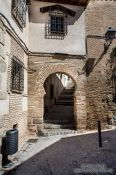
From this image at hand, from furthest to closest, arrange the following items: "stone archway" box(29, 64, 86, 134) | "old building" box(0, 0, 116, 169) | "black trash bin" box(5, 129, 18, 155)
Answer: "old building" box(0, 0, 116, 169)
"stone archway" box(29, 64, 86, 134)
"black trash bin" box(5, 129, 18, 155)

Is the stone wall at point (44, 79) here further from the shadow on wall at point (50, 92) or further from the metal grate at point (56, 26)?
the shadow on wall at point (50, 92)

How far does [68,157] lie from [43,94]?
12.3 ft

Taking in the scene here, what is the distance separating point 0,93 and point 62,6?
6.08 metres

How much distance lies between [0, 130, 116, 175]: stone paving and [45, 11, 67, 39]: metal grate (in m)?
4.58

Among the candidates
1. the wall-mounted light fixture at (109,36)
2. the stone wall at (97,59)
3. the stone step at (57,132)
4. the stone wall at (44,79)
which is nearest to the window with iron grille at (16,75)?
the stone wall at (44,79)

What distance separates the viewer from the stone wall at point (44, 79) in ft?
30.0

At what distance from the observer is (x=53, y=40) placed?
31.9 feet

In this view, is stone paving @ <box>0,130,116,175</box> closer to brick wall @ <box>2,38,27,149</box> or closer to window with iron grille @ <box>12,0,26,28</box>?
brick wall @ <box>2,38,27,149</box>

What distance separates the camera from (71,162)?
5.68 m

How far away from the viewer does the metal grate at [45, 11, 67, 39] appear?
31.9ft

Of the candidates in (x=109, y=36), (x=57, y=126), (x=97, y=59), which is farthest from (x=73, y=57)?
(x=57, y=126)

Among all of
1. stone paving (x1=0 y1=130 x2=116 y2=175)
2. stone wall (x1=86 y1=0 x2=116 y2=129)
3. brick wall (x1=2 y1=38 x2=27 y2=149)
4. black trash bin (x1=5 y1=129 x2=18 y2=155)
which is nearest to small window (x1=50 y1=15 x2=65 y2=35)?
stone wall (x1=86 y1=0 x2=116 y2=129)

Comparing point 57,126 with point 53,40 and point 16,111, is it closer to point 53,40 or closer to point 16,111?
point 16,111

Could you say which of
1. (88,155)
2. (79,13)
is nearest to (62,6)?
(79,13)
